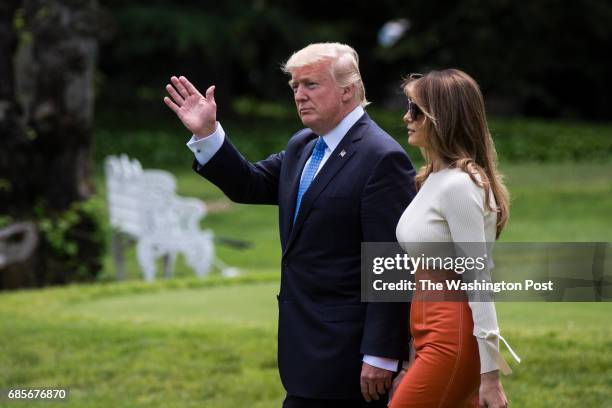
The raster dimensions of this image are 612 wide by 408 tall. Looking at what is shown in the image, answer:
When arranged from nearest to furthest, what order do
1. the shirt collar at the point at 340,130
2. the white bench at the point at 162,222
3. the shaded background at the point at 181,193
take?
the shirt collar at the point at 340,130, the shaded background at the point at 181,193, the white bench at the point at 162,222

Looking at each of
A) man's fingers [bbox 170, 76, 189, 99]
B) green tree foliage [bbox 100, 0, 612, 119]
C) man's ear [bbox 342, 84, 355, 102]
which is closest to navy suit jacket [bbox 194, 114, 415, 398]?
man's ear [bbox 342, 84, 355, 102]

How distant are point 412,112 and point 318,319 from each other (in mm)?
830

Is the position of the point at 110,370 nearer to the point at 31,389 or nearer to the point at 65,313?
the point at 31,389

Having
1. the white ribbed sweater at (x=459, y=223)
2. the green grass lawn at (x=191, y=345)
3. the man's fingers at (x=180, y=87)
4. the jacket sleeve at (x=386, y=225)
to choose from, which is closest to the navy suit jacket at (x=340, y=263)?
the jacket sleeve at (x=386, y=225)

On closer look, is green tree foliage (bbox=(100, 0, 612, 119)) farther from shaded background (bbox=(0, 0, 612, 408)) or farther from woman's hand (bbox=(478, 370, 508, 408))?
woman's hand (bbox=(478, 370, 508, 408))

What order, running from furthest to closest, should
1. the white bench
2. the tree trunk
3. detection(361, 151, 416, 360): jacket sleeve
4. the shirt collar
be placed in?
1. the white bench
2. the tree trunk
3. the shirt collar
4. detection(361, 151, 416, 360): jacket sleeve

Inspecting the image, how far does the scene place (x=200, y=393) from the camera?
7266 millimetres

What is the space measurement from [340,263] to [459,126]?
69 centimetres

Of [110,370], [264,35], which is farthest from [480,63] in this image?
[110,370]

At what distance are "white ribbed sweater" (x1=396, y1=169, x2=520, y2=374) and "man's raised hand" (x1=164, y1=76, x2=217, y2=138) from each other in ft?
3.00

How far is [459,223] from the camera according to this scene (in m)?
3.75

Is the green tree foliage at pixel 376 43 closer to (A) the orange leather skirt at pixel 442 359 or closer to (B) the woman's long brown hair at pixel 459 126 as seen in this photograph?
(B) the woman's long brown hair at pixel 459 126

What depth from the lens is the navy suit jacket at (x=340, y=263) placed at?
4.12 meters

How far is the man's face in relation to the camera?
13.8 ft
